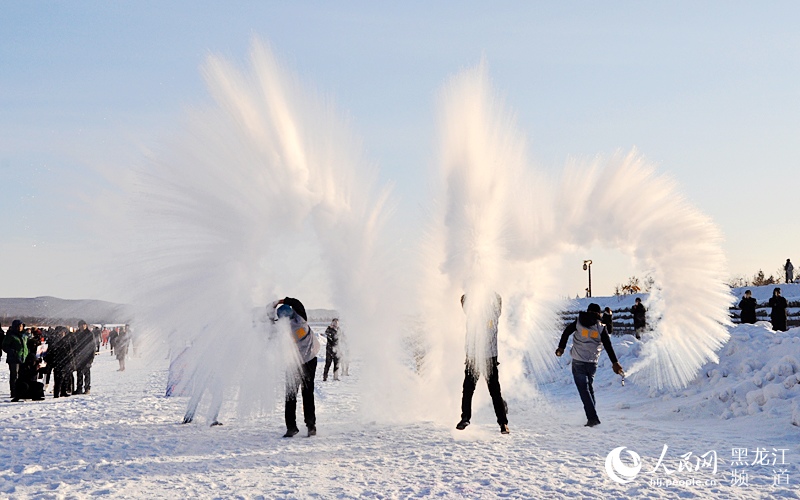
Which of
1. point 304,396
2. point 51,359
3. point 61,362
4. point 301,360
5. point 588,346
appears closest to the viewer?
point 304,396

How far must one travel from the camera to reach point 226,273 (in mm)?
8820

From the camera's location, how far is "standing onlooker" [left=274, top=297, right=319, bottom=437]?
8.84 m

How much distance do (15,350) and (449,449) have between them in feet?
37.5

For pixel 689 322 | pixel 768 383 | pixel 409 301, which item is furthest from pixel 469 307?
pixel 768 383

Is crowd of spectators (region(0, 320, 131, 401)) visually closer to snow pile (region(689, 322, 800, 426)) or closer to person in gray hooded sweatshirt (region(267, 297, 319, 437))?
person in gray hooded sweatshirt (region(267, 297, 319, 437))

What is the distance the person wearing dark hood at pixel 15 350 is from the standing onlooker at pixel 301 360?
29.3ft

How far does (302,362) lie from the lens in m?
9.02

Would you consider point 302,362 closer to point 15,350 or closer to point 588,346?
point 588,346

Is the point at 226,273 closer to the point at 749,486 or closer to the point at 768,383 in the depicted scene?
the point at 749,486

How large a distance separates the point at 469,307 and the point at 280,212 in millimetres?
2897

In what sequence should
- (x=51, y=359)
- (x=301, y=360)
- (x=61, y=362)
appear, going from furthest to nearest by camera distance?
(x=51, y=359) < (x=61, y=362) < (x=301, y=360)

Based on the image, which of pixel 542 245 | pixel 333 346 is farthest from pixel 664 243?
pixel 333 346

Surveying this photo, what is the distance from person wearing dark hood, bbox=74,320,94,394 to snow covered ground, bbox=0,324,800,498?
3.20 m

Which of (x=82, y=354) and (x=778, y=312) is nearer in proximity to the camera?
(x=82, y=354)
